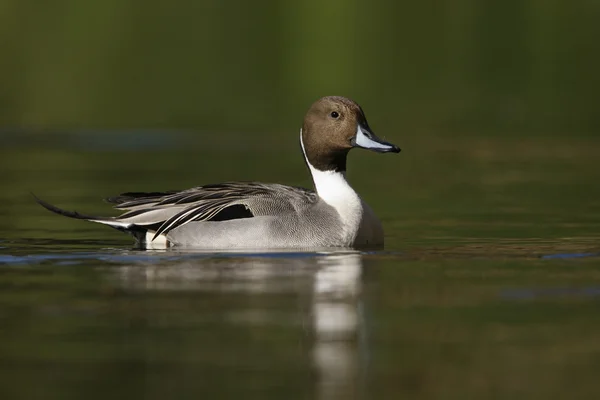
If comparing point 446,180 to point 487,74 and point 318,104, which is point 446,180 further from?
point 487,74

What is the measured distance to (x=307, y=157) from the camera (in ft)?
40.5

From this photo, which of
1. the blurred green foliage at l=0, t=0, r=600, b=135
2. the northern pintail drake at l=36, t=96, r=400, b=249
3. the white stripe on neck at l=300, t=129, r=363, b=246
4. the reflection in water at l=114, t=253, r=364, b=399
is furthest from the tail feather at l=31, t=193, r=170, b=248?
the blurred green foliage at l=0, t=0, r=600, b=135

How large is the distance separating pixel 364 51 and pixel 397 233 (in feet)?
67.1

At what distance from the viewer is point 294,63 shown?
1217 inches

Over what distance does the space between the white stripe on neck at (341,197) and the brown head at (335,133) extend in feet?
0.25

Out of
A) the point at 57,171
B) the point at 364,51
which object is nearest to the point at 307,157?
the point at 57,171

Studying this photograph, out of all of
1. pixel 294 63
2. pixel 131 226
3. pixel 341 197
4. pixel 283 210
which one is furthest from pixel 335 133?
pixel 294 63

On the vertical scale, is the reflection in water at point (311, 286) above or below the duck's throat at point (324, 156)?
below

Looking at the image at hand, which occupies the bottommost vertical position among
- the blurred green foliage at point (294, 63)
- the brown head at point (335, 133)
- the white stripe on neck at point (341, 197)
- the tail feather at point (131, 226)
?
the tail feather at point (131, 226)

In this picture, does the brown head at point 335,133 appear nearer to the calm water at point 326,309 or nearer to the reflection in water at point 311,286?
the calm water at point 326,309

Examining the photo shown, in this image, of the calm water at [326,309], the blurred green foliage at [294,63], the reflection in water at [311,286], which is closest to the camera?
the calm water at [326,309]

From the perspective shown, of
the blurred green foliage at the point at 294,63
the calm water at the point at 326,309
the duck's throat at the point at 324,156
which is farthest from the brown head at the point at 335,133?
the blurred green foliage at the point at 294,63

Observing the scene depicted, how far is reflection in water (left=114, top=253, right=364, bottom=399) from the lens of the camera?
7.31 m

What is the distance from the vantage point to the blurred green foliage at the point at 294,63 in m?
23.9
